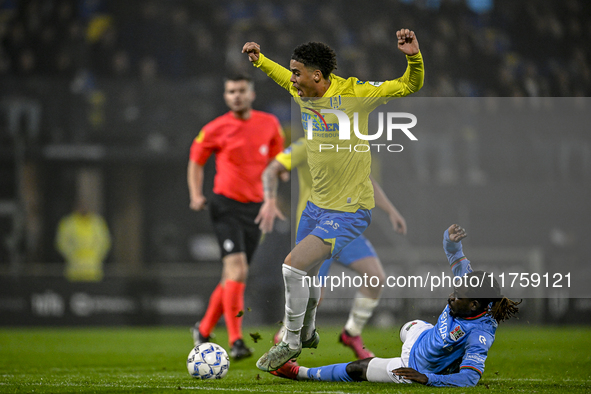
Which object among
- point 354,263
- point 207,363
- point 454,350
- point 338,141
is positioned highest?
point 338,141

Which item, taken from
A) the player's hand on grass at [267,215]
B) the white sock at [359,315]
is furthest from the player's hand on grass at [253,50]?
the white sock at [359,315]

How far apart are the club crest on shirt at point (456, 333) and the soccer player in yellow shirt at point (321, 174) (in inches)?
33.8

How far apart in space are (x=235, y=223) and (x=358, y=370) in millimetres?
2332

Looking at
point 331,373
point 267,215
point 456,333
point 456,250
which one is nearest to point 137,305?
point 267,215

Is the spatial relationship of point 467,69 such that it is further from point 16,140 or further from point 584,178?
point 16,140

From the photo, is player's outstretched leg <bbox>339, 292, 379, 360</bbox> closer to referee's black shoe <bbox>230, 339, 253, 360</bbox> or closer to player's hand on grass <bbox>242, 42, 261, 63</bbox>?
referee's black shoe <bbox>230, 339, 253, 360</bbox>

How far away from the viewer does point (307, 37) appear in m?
13.8

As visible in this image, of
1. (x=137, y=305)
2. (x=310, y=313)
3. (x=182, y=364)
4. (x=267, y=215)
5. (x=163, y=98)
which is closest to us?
(x=310, y=313)

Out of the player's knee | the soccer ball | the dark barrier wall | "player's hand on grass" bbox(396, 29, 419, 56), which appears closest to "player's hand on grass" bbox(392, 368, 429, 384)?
the player's knee

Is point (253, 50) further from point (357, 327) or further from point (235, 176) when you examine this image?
point (357, 327)

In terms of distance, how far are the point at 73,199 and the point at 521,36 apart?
28.4ft

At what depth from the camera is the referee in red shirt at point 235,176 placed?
6.05 metres

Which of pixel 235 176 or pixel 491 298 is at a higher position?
pixel 235 176

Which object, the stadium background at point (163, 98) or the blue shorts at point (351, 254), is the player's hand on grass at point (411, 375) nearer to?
the blue shorts at point (351, 254)
